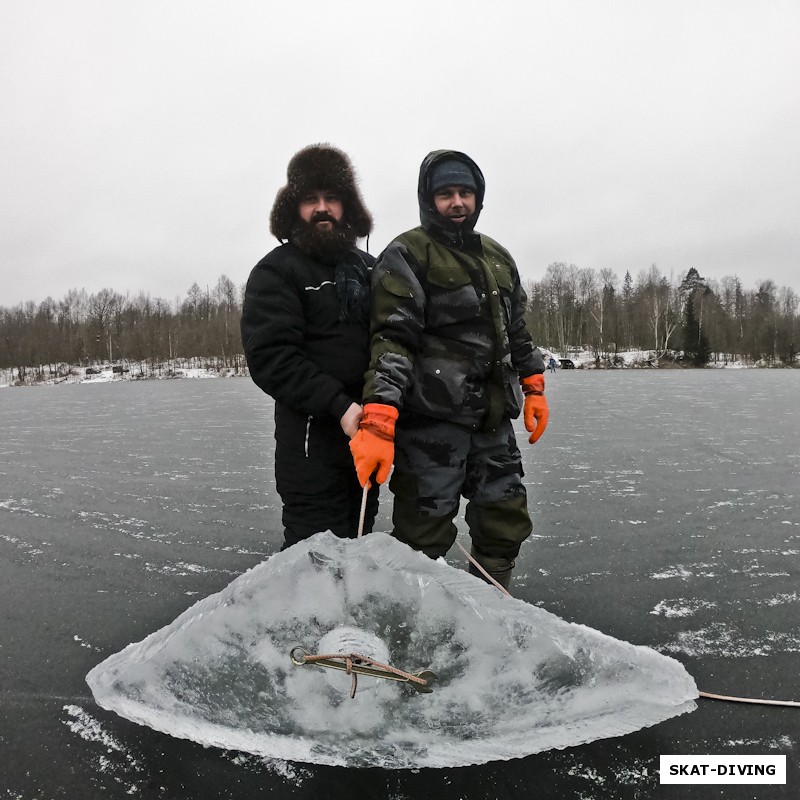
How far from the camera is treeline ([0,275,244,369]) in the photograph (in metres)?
50.4

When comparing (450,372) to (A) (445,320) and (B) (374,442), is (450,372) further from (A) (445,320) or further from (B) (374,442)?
(B) (374,442)

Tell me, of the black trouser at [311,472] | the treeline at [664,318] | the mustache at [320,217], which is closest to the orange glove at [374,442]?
the black trouser at [311,472]

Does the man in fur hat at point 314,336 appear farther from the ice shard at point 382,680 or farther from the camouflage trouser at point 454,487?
the ice shard at point 382,680

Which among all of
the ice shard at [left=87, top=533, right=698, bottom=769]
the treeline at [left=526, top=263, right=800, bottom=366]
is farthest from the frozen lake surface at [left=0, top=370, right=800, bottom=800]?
the treeline at [left=526, top=263, right=800, bottom=366]

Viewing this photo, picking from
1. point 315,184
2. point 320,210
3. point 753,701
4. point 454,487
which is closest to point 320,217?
point 320,210

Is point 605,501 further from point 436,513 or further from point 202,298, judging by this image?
point 202,298

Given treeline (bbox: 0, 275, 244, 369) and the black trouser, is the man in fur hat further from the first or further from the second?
treeline (bbox: 0, 275, 244, 369)

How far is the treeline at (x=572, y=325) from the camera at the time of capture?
43.2 meters

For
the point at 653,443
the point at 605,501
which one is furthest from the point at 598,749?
the point at 653,443

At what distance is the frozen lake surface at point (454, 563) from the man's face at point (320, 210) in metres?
1.59

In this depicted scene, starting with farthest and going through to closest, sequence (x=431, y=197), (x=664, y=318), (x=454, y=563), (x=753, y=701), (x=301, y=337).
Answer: (x=664, y=318), (x=454, y=563), (x=431, y=197), (x=301, y=337), (x=753, y=701)

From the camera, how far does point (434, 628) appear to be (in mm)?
1400

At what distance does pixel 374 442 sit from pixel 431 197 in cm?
98

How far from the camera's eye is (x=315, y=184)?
6.75 ft
